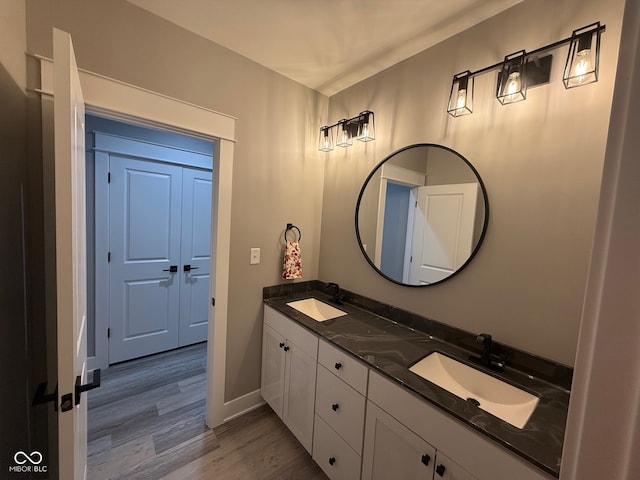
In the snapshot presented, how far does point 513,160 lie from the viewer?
1303mm

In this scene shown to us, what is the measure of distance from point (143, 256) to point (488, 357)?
2.95 metres

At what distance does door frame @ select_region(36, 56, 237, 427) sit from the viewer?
1.35 meters

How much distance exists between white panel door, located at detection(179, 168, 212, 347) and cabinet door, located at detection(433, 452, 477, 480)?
2729mm

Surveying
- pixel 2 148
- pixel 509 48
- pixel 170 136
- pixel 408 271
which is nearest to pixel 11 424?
pixel 2 148

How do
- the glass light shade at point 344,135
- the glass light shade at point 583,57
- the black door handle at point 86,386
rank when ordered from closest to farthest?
the black door handle at point 86,386
the glass light shade at point 583,57
the glass light shade at point 344,135

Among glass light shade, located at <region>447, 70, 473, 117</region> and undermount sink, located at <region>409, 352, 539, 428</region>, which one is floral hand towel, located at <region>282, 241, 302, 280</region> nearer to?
undermount sink, located at <region>409, 352, 539, 428</region>

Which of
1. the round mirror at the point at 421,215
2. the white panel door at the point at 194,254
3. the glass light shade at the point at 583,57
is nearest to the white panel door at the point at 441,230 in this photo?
the round mirror at the point at 421,215

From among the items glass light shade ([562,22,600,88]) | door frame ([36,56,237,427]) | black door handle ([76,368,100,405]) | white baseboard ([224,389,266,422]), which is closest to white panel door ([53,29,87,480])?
black door handle ([76,368,100,405])

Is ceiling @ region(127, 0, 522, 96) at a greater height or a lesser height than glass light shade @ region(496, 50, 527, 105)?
greater

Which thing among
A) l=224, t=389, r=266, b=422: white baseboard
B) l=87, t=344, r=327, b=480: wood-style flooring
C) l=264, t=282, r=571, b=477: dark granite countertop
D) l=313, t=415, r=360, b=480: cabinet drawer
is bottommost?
l=87, t=344, r=327, b=480: wood-style flooring

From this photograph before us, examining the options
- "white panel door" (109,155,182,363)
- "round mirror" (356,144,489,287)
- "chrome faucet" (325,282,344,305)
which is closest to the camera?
"round mirror" (356,144,489,287)

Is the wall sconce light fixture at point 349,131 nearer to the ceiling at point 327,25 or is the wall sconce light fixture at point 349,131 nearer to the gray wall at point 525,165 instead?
the gray wall at point 525,165

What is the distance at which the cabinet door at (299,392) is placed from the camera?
64.4 inches

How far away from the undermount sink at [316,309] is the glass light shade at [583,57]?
5.71 feet
